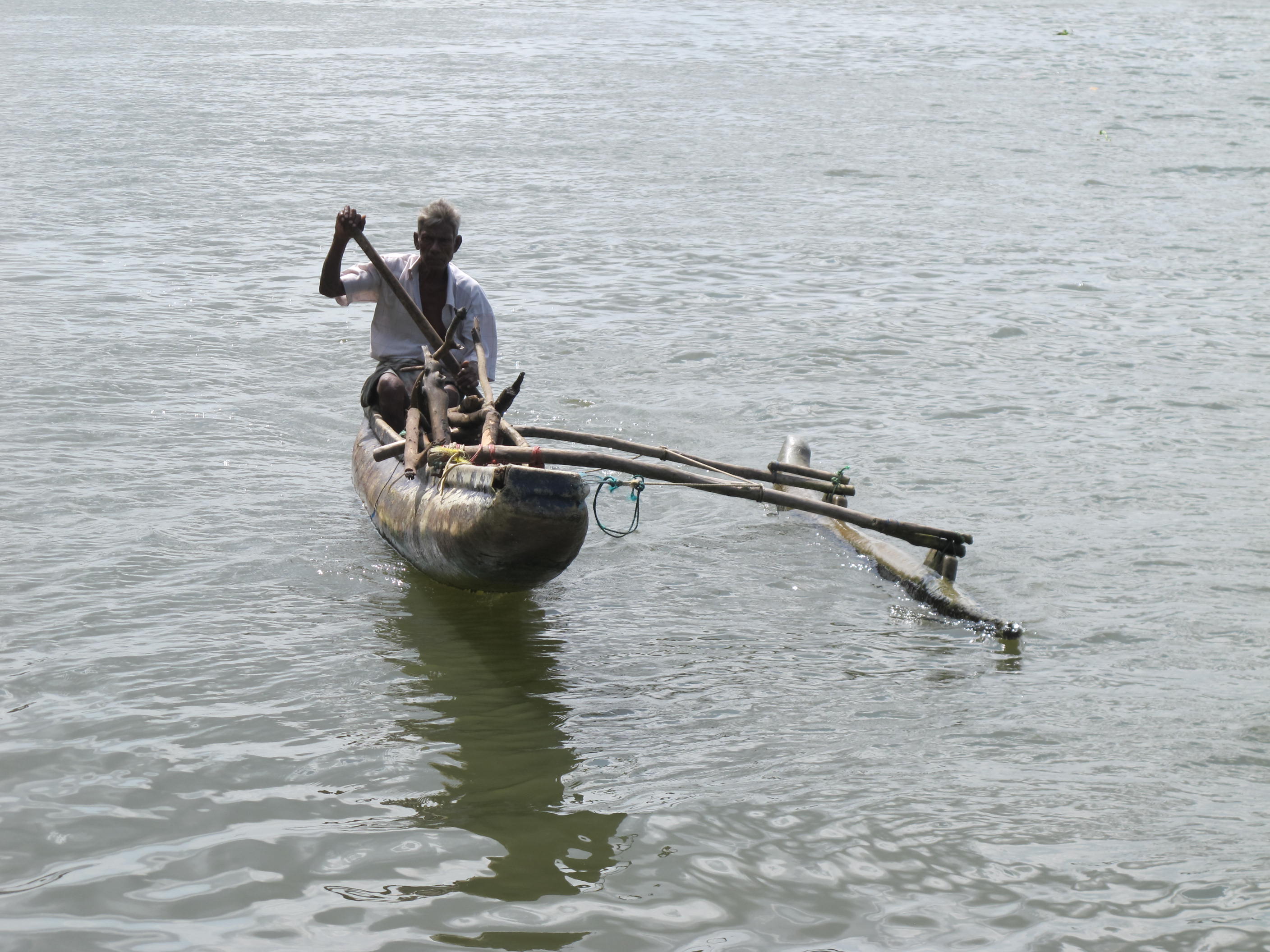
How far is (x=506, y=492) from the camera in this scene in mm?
4805

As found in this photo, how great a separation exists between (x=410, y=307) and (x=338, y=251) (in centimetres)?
43

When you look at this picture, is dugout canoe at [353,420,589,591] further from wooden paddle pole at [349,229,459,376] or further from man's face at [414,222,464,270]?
man's face at [414,222,464,270]

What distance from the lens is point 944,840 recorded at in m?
4.27

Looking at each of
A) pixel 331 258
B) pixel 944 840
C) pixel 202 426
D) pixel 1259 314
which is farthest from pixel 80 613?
pixel 1259 314

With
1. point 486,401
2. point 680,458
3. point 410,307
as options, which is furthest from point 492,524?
point 410,307

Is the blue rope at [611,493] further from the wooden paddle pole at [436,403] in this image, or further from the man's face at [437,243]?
the man's face at [437,243]

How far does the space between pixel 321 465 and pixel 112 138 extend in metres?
11.7

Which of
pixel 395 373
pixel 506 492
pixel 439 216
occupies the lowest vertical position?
pixel 506 492

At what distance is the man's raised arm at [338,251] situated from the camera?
621 centimetres

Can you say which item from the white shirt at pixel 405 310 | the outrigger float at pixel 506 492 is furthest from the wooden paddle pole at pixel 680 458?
the white shirt at pixel 405 310

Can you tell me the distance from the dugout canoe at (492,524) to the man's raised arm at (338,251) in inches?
46.3

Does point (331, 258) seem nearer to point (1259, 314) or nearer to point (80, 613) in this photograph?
point (80, 613)

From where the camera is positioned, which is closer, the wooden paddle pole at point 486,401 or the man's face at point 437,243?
the wooden paddle pole at point 486,401

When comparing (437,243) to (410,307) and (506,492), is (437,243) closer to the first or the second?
(410,307)
